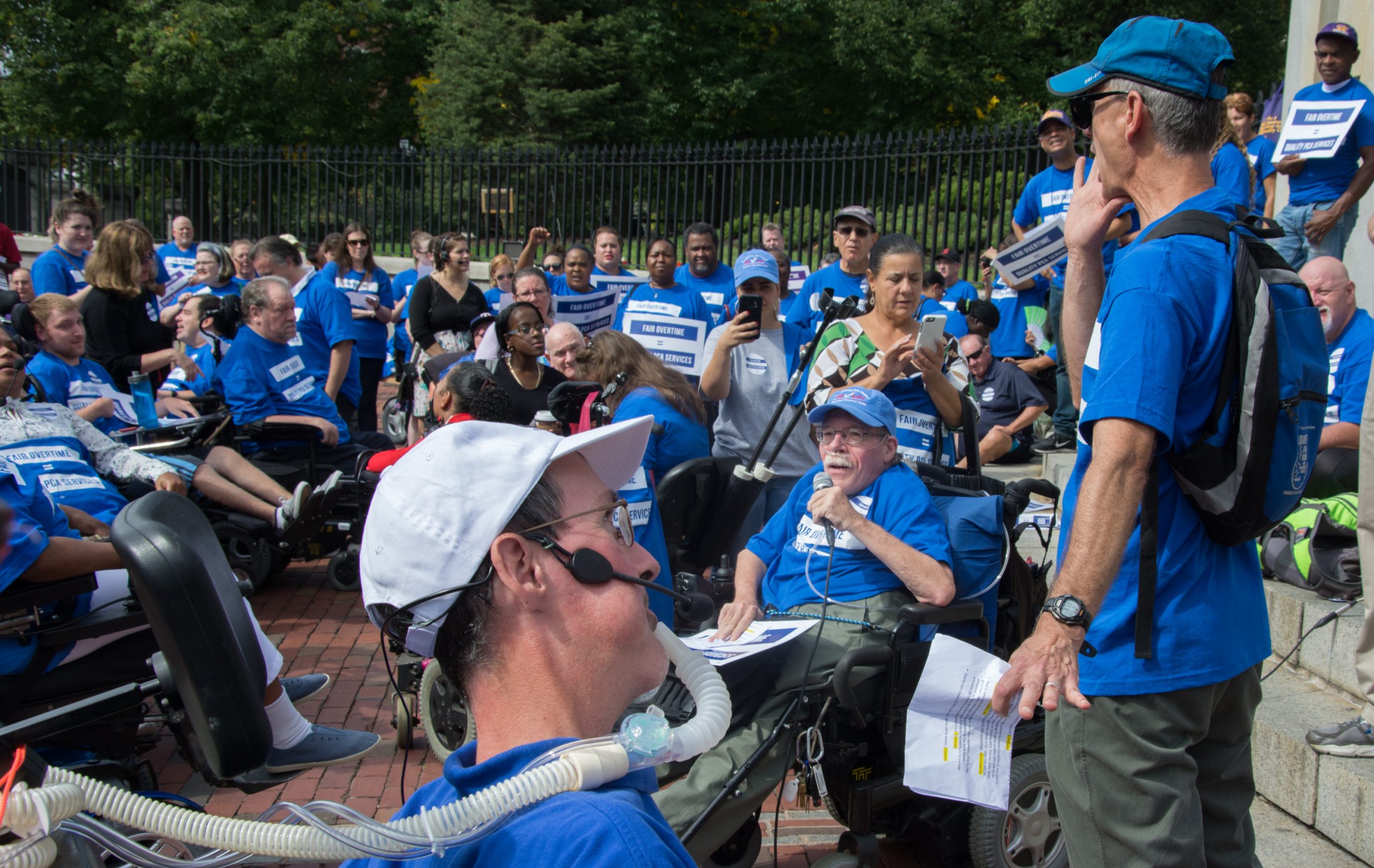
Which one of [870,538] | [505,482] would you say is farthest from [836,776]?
[505,482]

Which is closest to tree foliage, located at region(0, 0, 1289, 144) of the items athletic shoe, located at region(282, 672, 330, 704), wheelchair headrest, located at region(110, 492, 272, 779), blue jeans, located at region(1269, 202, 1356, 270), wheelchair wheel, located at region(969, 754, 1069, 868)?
blue jeans, located at region(1269, 202, 1356, 270)

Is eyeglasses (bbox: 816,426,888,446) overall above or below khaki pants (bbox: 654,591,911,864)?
above

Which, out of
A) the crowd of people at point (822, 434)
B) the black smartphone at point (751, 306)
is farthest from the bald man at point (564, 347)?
the black smartphone at point (751, 306)

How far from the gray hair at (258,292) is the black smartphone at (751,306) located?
339cm

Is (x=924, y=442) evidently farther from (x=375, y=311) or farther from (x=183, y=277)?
(x=183, y=277)

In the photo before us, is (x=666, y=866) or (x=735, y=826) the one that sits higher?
(x=666, y=866)

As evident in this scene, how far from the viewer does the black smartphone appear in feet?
18.1

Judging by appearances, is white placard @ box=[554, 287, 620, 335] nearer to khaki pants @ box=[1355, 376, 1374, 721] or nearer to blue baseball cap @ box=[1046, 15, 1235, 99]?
khaki pants @ box=[1355, 376, 1374, 721]

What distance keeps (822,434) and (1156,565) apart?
1.90m

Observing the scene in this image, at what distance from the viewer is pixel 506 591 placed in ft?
4.91

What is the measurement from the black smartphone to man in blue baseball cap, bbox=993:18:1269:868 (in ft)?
10.4

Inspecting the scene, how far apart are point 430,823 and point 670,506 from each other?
403 cm

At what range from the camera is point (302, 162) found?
1708 centimetres

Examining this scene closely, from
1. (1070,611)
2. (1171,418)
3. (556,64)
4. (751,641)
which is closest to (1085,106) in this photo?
(1171,418)
